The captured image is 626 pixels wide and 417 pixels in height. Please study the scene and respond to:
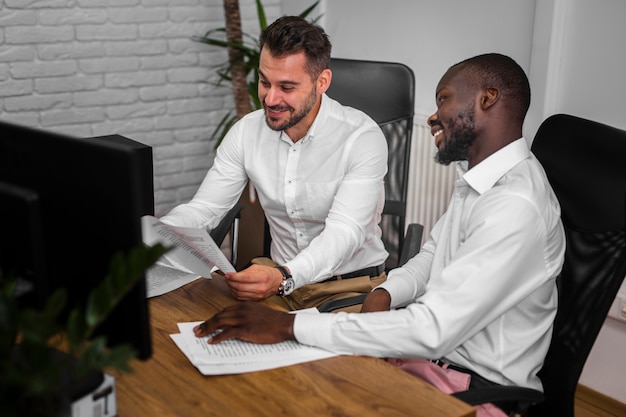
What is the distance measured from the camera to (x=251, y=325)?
144 centimetres

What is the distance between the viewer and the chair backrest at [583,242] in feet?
4.72

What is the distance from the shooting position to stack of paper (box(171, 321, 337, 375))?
1.35 metres

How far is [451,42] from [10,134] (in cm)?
225

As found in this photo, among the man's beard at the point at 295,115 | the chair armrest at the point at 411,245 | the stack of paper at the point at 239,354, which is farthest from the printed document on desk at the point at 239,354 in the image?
the man's beard at the point at 295,115

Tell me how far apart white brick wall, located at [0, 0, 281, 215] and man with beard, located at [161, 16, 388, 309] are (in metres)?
1.45

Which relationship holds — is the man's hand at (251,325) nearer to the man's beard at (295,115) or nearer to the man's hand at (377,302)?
the man's hand at (377,302)

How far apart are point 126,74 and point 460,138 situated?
90.4 inches

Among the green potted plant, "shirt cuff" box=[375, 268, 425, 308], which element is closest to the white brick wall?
"shirt cuff" box=[375, 268, 425, 308]

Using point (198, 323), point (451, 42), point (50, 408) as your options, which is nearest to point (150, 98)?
point (451, 42)

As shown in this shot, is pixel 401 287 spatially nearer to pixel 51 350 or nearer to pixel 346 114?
pixel 346 114

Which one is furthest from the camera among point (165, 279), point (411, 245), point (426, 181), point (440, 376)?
point (426, 181)

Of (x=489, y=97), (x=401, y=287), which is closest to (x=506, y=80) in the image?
(x=489, y=97)

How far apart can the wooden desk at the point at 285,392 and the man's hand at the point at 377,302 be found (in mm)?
302

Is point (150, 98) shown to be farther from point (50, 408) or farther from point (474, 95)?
point (50, 408)
